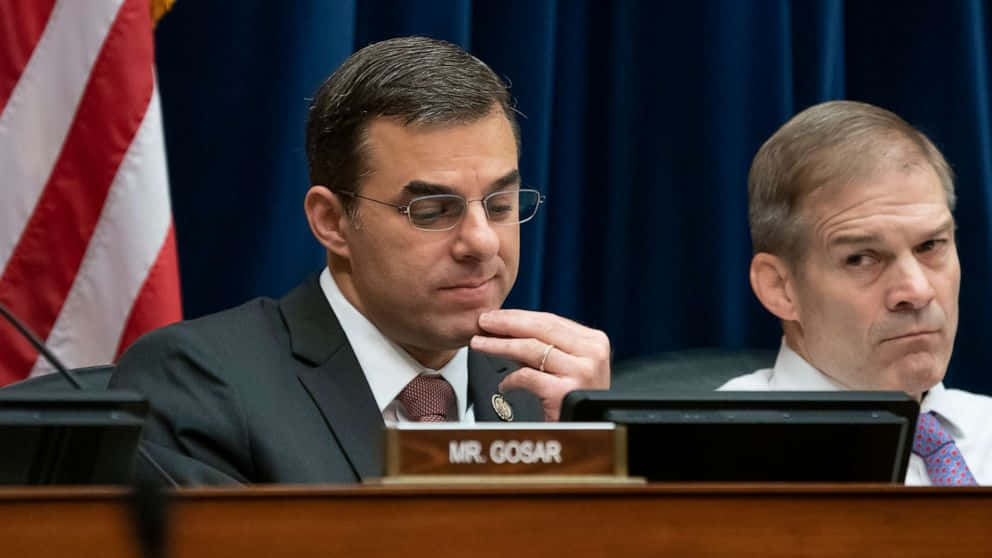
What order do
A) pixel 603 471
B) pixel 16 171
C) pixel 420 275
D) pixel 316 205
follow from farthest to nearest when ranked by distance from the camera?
pixel 16 171
pixel 316 205
pixel 420 275
pixel 603 471

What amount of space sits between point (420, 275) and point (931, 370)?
2.97 feet

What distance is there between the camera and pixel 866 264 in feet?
8.60

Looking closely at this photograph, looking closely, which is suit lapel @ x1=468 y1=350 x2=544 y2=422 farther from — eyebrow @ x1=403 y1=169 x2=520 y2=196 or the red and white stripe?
the red and white stripe

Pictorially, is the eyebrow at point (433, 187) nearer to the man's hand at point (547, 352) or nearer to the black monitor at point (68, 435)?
the man's hand at point (547, 352)

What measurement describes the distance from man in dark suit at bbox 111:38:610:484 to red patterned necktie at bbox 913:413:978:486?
2.26ft

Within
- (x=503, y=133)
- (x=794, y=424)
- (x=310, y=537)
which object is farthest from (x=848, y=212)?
(x=310, y=537)

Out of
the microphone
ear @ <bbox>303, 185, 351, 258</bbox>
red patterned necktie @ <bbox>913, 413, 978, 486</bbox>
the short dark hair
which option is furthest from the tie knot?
the microphone

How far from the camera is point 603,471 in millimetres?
1413

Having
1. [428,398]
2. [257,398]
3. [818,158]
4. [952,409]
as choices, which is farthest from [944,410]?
[257,398]

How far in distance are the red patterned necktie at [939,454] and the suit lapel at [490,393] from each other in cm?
66

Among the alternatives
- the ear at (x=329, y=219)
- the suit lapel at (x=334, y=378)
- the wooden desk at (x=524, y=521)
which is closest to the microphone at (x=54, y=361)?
the wooden desk at (x=524, y=521)

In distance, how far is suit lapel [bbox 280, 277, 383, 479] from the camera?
2168 mm

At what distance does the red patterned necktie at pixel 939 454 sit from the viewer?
2.55 metres

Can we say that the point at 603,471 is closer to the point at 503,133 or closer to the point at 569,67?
the point at 503,133
